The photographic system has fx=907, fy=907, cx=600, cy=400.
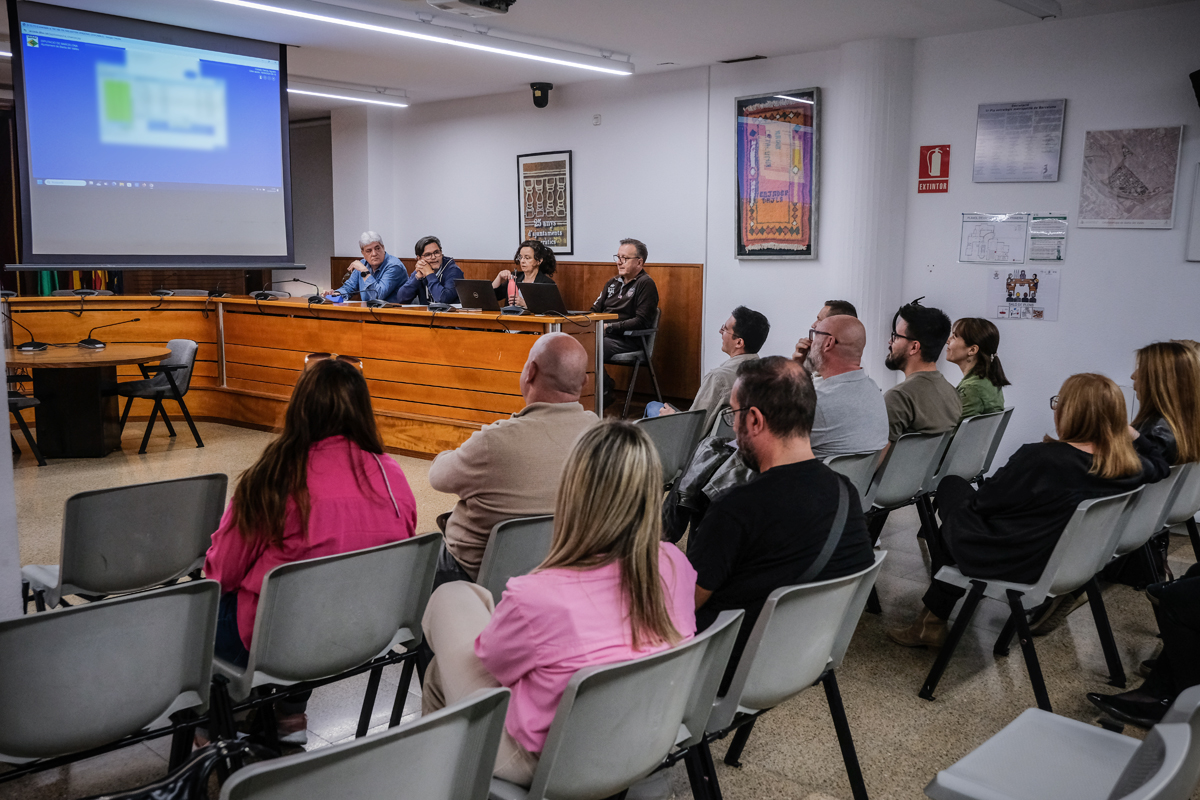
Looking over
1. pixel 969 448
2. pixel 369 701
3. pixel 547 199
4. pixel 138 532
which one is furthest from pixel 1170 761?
pixel 547 199

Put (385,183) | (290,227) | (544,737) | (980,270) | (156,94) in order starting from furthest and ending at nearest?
(385,183) < (290,227) < (980,270) < (156,94) < (544,737)

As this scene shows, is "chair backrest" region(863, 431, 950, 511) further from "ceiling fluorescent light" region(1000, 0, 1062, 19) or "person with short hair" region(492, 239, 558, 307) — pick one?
"person with short hair" region(492, 239, 558, 307)

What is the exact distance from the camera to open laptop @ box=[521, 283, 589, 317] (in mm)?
5855

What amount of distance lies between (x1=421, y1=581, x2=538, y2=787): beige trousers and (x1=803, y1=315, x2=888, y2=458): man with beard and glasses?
1.82m

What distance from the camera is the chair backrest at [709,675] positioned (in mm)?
1686

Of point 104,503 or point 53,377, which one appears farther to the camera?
point 53,377

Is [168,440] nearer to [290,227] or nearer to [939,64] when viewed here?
[290,227]

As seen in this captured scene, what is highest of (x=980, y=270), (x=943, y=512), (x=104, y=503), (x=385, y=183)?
(x=385, y=183)

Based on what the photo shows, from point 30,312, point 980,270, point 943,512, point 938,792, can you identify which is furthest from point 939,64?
point 30,312

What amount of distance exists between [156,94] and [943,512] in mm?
5247

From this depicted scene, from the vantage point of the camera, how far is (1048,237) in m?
5.81

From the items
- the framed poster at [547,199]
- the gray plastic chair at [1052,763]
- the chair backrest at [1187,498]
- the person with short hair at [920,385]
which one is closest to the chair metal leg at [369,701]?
the gray plastic chair at [1052,763]

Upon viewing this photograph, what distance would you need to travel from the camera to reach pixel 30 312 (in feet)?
22.7

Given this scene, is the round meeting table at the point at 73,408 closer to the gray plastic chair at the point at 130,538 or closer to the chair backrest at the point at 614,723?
the gray plastic chair at the point at 130,538
